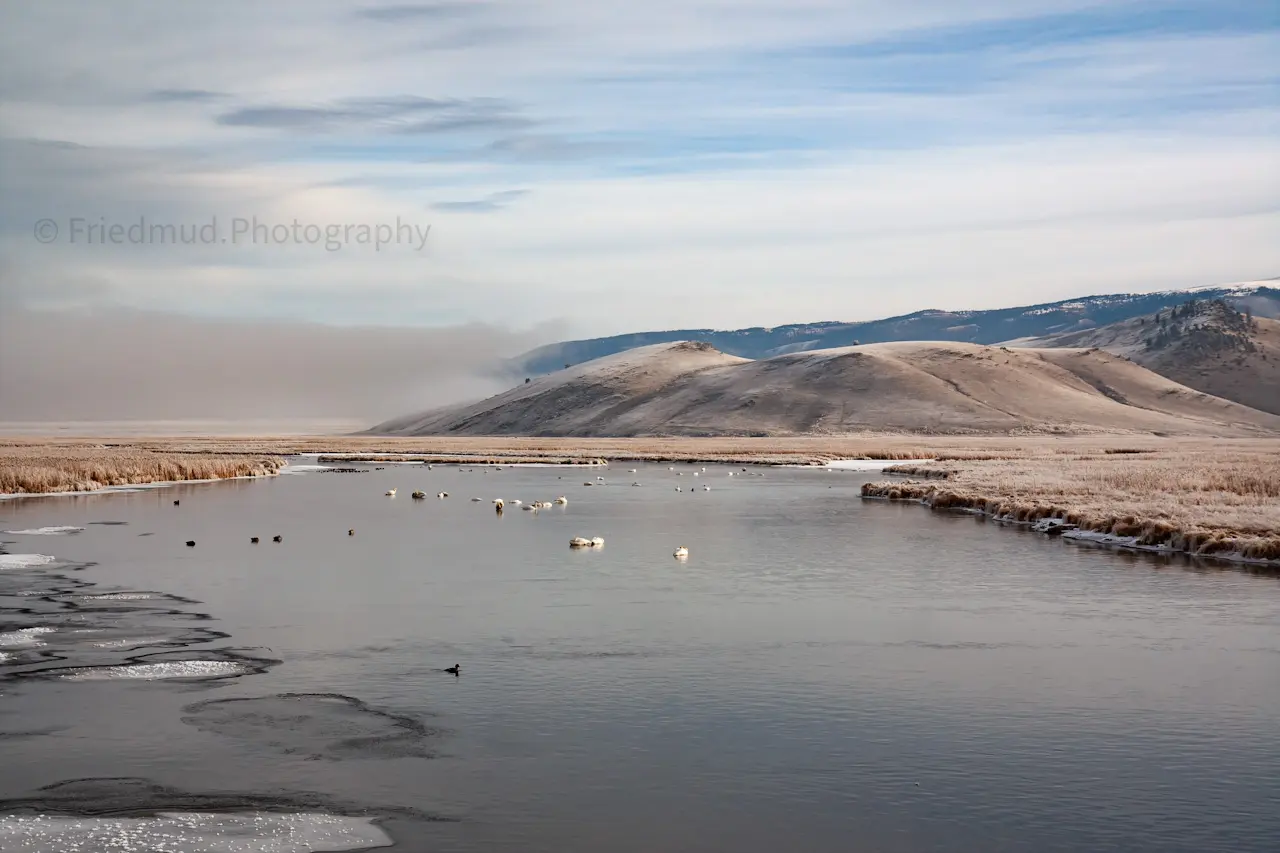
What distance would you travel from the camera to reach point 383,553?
125 ft

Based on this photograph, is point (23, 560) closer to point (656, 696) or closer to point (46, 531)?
point (46, 531)

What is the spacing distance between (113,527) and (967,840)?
1491 inches

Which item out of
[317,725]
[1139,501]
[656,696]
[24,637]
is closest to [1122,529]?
[1139,501]

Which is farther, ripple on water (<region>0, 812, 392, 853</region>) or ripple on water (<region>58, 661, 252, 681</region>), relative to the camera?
ripple on water (<region>58, 661, 252, 681</region>)

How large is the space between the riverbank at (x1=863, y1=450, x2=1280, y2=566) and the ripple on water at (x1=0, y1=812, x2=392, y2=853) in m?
29.8

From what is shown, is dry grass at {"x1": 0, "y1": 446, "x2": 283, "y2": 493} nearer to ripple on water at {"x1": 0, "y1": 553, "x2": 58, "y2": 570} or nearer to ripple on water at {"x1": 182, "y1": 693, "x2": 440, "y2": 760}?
ripple on water at {"x1": 0, "y1": 553, "x2": 58, "y2": 570}

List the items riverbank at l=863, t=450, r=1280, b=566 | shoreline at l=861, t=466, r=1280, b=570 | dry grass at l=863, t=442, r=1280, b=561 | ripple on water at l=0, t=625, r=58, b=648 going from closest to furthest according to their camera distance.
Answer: ripple on water at l=0, t=625, r=58, b=648, shoreline at l=861, t=466, r=1280, b=570, riverbank at l=863, t=450, r=1280, b=566, dry grass at l=863, t=442, r=1280, b=561

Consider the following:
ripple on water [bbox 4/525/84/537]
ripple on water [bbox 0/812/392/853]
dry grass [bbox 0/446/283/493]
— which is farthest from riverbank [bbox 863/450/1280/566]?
dry grass [bbox 0/446/283/493]

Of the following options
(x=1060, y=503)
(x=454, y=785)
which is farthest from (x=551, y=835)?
(x=1060, y=503)

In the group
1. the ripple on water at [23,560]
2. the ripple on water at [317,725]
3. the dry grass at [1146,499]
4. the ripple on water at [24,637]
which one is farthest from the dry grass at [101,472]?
the ripple on water at [317,725]

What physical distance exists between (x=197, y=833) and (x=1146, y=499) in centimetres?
4410

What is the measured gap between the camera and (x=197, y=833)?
1317cm

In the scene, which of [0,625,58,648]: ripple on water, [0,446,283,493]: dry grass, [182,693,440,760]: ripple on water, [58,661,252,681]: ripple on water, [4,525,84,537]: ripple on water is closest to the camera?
[182,693,440,760]: ripple on water

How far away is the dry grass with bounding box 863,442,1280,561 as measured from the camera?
38344 mm
